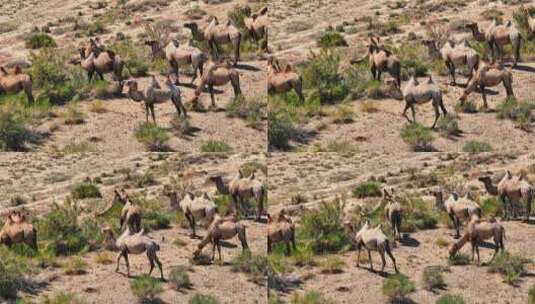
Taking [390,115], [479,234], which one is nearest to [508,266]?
[479,234]

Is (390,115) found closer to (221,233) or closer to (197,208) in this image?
(197,208)

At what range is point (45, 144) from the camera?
59906 mm

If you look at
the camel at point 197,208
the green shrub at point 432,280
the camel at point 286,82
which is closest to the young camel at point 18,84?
the camel at point 197,208

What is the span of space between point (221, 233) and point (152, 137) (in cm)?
340

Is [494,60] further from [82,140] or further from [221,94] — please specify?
[82,140]

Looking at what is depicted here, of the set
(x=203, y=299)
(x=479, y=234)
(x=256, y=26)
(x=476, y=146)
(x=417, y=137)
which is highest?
(x=256, y=26)

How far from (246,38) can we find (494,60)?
7.02 m

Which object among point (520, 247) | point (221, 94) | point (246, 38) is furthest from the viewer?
point (246, 38)

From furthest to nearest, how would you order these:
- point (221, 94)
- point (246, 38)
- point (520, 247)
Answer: point (246, 38), point (221, 94), point (520, 247)

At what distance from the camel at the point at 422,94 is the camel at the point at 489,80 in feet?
3.14

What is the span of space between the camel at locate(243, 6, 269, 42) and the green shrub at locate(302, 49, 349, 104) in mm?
2705

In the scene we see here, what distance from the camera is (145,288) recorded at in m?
56.1

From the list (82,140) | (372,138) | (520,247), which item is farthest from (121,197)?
(520,247)

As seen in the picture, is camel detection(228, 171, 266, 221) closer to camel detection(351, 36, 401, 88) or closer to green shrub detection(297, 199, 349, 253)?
green shrub detection(297, 199, 349, 253)
